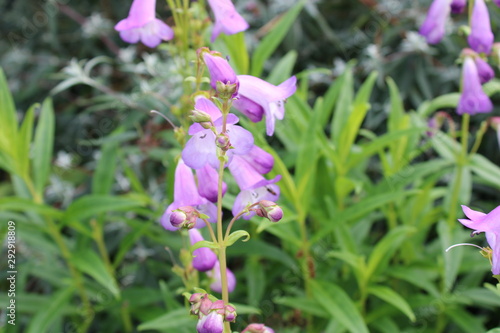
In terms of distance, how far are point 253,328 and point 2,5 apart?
11.3 feet

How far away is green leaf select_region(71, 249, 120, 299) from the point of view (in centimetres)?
211

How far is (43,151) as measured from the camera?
2.46m

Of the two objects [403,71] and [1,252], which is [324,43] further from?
[1,252]

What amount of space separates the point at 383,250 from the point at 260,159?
83 cm

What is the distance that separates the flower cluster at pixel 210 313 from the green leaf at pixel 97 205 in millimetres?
917

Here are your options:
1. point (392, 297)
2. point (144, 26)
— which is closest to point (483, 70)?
point (392, 297)

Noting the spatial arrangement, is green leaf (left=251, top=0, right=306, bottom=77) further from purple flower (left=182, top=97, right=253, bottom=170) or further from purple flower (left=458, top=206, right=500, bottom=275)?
purple flower (left=458, top=206, right=500, bottom=275)

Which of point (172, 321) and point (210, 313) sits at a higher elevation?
point (210, 313)

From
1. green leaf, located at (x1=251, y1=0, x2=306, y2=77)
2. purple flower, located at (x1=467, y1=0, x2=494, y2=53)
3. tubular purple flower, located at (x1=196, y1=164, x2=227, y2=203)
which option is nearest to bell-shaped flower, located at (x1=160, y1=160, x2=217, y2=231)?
tubular purple flower, located at (x1=196, y1=164, x2=227, y2=203)

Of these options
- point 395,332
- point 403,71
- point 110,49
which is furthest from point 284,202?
point 110,49

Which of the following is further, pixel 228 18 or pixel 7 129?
pixel 7 129

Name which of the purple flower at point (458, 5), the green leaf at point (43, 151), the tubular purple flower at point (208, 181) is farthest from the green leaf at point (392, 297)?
the green leaf at point (43, 151)

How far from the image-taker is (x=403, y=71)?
330cm

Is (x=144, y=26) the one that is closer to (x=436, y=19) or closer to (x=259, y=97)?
(x=259, y=97)
